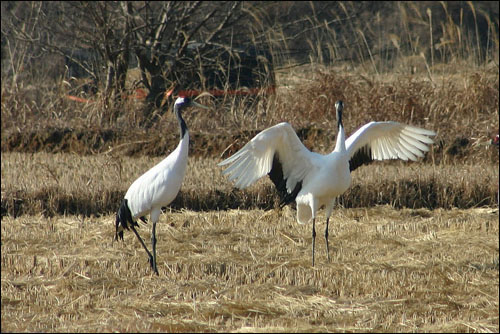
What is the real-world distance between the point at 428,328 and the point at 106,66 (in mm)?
8659

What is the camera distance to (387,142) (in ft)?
22.8

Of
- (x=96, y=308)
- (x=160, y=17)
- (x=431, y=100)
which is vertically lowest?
(x=96, y=308)

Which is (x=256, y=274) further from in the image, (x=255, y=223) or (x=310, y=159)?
(x=255, y=223)

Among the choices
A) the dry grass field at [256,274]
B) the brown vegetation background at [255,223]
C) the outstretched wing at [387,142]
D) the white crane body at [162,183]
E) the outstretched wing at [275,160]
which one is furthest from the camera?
the outstretched wing at [387,142]

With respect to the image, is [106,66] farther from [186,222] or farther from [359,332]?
[359,332]

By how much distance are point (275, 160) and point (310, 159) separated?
30 cm

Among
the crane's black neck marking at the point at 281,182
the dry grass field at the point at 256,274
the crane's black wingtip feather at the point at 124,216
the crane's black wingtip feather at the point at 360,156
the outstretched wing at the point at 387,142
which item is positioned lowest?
the dry grass field at the point at 256,274

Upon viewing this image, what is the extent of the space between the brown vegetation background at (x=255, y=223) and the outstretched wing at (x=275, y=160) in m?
0.57

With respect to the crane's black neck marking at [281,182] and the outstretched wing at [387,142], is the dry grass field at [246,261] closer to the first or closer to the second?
the crane's black neck marking at [281,182]

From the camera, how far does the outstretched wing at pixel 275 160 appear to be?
19.7ft

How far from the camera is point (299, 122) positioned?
34.3 ft

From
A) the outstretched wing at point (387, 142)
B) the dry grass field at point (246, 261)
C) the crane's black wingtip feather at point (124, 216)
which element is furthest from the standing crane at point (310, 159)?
the crane's black wingtip feather at point (124, 216)

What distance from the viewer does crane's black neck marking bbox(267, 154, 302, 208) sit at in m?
6.43

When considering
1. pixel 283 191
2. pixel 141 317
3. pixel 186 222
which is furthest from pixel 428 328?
pixel 186 222
